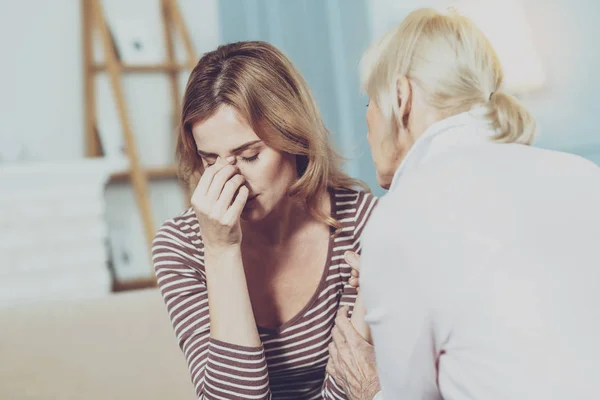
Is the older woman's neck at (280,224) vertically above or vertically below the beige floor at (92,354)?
above

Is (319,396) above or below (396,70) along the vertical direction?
→ below

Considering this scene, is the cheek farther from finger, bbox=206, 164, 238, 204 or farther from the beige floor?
Answer: the beige floor

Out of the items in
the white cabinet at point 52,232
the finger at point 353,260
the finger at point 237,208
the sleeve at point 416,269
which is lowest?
the white cabinet at point 52,232

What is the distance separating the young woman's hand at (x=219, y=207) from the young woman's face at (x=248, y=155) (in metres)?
0.04

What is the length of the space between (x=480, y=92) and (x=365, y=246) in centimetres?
27

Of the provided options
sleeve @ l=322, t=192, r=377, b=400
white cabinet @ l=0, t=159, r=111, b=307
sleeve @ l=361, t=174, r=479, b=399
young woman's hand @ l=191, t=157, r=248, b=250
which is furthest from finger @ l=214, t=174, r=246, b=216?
white cabinet @ l=0, t=159, r=111, b=307

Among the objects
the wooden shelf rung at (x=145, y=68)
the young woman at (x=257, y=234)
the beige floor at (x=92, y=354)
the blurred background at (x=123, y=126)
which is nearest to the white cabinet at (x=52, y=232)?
the blurred background at (x=123, y=126)

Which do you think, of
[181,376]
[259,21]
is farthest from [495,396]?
[259,21]

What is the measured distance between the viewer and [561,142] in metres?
2.26

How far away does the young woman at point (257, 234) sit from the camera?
109 centimetres

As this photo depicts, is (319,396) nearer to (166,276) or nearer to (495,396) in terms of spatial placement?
(166,276)

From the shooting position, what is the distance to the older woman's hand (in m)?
1.04

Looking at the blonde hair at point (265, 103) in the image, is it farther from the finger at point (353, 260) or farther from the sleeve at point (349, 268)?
the finger at point (353, 260)

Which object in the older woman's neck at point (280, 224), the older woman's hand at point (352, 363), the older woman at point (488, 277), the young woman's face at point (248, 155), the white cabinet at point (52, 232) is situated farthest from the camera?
the white cabinet at point (52, 232)
